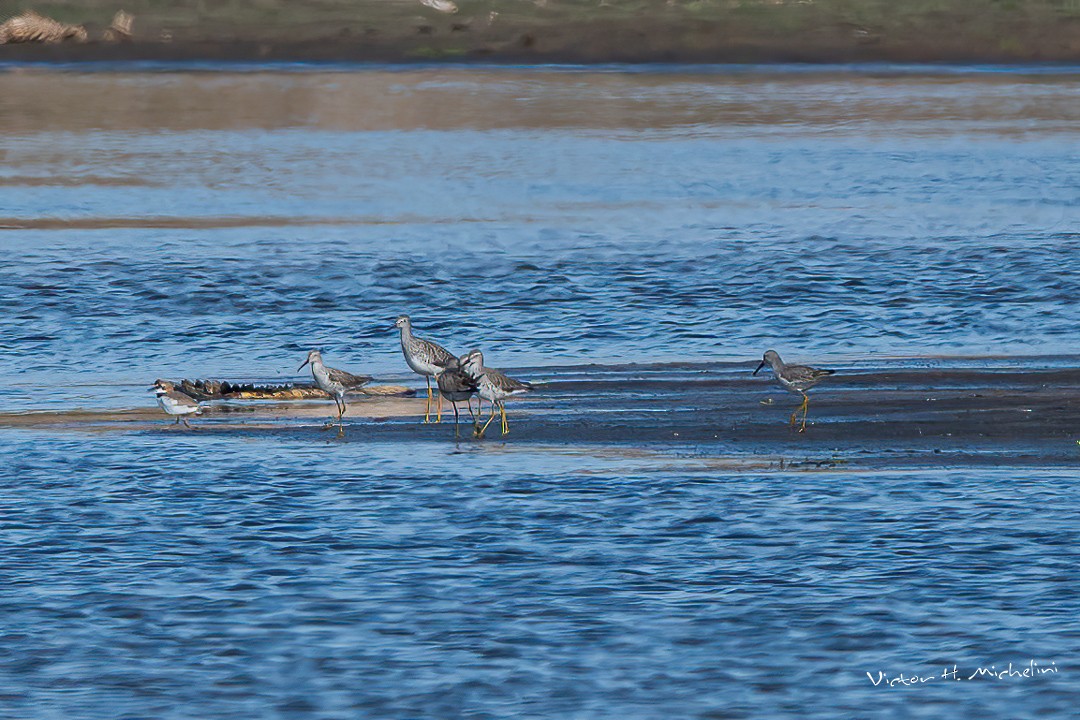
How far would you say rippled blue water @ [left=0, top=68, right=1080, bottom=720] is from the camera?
30.8ft

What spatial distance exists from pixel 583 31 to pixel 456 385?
38980 millimetres

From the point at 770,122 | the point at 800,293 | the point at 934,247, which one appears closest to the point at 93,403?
the point at 800,293

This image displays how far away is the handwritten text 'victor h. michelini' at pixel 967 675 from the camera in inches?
360

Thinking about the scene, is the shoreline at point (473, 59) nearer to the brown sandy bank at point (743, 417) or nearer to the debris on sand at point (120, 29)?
the debris on sand at point (120, 29)

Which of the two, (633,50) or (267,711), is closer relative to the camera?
(267,711)

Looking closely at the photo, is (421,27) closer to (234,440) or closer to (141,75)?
(141,75)

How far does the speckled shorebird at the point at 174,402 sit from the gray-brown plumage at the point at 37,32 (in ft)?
132

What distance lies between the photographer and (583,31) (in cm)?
5219

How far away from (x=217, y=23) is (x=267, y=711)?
46.3m

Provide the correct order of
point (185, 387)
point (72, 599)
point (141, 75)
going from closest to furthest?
point (72, 599) → point (185, 387) → point (141, 75)

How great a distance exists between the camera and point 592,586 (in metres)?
10.5

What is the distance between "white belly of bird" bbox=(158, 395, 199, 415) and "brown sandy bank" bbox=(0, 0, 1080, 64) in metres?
37.2

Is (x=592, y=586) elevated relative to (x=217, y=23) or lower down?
lower down

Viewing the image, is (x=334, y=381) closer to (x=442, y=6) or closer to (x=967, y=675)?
(x=967, y=675)
